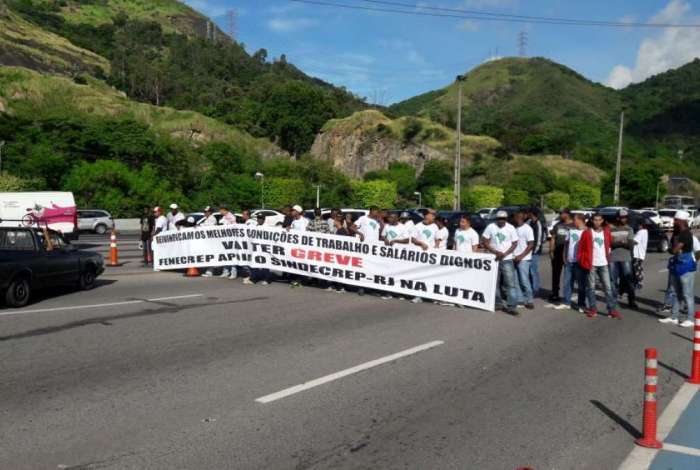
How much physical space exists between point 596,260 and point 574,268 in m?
0.89

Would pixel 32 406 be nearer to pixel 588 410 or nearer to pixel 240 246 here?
pixel 588 410

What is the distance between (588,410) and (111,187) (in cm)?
5592

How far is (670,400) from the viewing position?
6.70m

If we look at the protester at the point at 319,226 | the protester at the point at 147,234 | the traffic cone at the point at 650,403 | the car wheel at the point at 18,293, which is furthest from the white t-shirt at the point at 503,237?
the protester at the point at 147,234

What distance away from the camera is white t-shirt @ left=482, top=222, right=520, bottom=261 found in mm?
11797

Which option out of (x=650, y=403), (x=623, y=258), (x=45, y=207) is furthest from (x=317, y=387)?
(x=45, y=207)

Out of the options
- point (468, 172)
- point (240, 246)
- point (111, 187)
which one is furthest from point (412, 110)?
point (240, 246)

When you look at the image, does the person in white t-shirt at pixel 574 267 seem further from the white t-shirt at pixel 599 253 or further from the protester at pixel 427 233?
the protester at pixel 427 233

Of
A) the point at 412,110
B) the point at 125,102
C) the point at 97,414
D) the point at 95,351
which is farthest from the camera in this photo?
the point at 412,110

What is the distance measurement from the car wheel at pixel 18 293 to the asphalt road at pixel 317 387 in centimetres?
18

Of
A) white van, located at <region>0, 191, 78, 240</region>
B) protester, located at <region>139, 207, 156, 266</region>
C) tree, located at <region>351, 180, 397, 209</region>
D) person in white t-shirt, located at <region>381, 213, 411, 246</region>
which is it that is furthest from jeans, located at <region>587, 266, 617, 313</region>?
tree, located at <region>351, 180, 397, 209</region>

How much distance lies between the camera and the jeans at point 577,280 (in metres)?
11.8

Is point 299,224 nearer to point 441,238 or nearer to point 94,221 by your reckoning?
point 441,238

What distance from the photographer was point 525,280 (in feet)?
40.1
